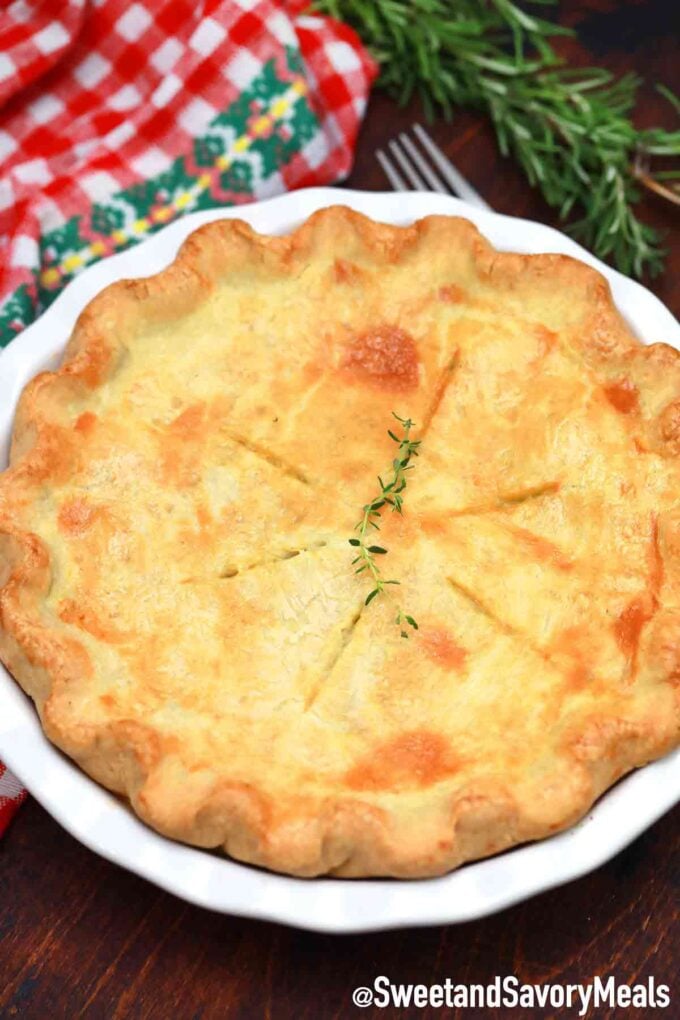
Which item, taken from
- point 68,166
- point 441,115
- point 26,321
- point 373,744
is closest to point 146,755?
point 373,744

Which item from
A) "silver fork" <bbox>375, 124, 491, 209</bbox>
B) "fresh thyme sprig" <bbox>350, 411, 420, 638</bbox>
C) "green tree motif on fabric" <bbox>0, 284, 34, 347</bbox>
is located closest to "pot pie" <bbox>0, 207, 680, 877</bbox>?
"fresh thyme sprig" <bbox>350, 411, 420, 638</bbox>

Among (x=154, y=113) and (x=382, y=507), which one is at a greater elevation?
(x=154, y=113)

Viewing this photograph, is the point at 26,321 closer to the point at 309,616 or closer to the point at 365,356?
the point at 365,356

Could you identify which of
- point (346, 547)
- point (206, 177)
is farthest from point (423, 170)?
point (346, 547)

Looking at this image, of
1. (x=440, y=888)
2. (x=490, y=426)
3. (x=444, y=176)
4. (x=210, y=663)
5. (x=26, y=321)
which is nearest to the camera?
(x=440, y=888)

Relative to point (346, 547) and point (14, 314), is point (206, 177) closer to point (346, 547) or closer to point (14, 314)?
point (14, 314)

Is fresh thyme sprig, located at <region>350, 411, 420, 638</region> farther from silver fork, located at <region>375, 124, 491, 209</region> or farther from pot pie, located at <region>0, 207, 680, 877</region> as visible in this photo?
silver fork, located at <region>375, 124, 491, 209</region>

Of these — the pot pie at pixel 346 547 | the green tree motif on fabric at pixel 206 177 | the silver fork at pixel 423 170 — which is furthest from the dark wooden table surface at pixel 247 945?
the silver fork at pixel 423 170
